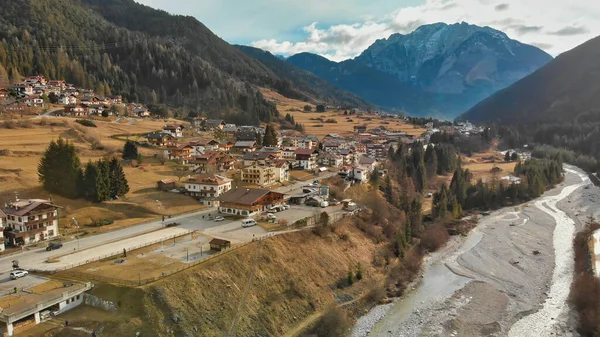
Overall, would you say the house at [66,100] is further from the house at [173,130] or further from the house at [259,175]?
the house at [259,175]

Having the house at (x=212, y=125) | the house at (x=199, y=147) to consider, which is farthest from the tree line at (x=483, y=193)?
the house at (x=212, y=125)

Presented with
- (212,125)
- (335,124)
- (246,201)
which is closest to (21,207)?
(246,201)

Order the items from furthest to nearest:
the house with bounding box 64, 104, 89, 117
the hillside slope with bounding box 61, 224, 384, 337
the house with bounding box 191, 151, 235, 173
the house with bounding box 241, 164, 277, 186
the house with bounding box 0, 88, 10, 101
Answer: the house with bounding box 0, 88, 10, 101
the house with bounding box 64, 104, 89, 117
the house with bounding box 191, 151, 235, 173
the house with bounding box 241, 164, 277, 186
the hillside slope with bounding box 61, 224, 384, 337

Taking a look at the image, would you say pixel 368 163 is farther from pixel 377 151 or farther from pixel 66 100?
pixel 66 100

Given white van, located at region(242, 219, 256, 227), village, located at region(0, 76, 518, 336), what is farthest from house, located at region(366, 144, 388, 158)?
white van, located at region(242, 219, 256, 227)

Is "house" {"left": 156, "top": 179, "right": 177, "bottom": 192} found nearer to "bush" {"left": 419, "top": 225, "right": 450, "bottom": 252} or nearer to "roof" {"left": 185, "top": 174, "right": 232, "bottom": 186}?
"roof" {"left": 185, "top": 174, "right": 232, "bottom": 186}

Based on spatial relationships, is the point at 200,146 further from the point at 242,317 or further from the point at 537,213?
the point at 537,213
